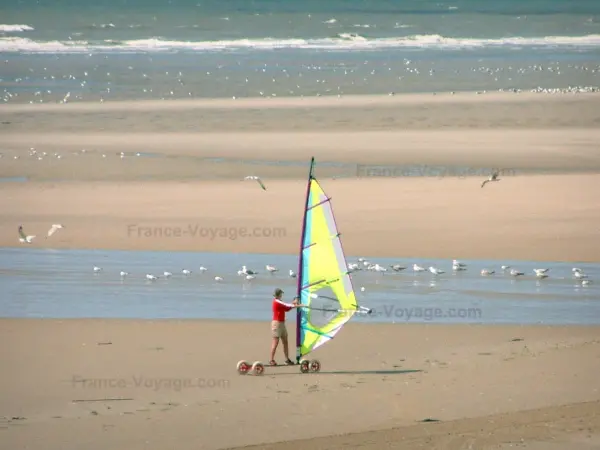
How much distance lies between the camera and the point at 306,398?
1273 cm

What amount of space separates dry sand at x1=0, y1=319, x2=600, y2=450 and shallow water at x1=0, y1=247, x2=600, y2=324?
0.59 m

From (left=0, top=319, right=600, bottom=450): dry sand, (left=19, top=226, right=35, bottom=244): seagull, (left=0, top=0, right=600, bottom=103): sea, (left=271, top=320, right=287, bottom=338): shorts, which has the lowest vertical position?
(left=0, top=319, right=600, bottom=450): dry sand

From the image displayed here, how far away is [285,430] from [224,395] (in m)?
1.25

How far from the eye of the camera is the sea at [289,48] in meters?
46.9

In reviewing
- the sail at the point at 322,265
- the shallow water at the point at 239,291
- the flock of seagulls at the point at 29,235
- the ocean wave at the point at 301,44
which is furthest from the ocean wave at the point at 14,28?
the sail at the point at 322,265

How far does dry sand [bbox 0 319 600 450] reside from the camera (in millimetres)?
11641

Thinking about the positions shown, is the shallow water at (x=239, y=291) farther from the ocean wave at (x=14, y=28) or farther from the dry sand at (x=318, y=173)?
the ocean wave at (x=14, y=28)

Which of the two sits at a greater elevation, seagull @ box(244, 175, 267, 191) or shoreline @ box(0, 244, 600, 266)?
seagull @ box(244, 175, 267, 191)

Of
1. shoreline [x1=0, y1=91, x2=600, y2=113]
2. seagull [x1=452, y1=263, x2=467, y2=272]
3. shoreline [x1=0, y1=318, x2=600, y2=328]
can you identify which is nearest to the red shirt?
shoreline [x1=0, y1=318, x2=600, y2=328]

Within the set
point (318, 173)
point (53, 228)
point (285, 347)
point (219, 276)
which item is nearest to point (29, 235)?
point (53, 228)

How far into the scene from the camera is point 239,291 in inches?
707

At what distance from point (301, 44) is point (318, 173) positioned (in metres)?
44.5

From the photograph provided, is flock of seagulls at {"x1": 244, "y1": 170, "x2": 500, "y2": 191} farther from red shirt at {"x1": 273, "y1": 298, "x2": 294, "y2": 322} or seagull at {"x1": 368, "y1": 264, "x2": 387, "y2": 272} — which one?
red shirt at {"x1": 273, "y1": 298, "x2": 294, "y2": 322}

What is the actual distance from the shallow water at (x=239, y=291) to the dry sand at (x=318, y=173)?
1035 millimetres
